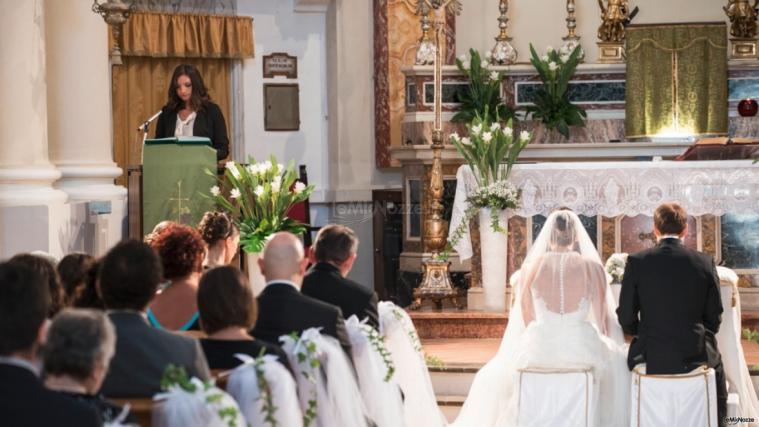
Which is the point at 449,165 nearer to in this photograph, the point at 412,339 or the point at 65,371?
the point at 412,339

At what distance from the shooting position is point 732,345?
766cm

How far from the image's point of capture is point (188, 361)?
4094 mm

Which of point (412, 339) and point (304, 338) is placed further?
point (412, 339)

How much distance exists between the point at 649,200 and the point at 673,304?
3492mm

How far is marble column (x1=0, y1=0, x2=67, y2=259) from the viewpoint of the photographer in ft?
27.7

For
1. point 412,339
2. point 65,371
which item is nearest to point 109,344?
point 65,371

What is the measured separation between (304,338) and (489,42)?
10.0m

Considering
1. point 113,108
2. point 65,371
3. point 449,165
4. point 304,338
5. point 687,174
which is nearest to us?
point 65,371

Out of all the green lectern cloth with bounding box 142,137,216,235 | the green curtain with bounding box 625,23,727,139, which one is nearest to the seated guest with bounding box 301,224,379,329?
the green lectern cloth with bounding box 142,137,216,235

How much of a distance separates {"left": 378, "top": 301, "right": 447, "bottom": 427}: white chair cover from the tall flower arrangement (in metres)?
2.76

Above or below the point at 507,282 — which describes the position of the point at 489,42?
above

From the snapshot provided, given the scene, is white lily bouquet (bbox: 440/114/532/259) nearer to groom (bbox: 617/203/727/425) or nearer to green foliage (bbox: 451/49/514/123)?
green foliage (bbox: 451/49/514/123)

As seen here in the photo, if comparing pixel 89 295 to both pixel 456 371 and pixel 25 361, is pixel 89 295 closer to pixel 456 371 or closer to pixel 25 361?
pixel 25 361

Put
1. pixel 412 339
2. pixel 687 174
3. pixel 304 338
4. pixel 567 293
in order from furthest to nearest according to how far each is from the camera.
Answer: pixel 687 174 < pixel 567 293 < pixel 412 339 < pixel 304 338
